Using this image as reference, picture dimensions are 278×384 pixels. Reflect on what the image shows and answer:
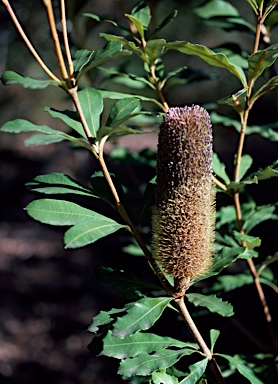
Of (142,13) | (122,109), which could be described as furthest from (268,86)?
(142,13)

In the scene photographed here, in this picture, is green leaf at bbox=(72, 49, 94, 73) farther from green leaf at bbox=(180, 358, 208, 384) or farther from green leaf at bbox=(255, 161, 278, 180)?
green leaf at bbox=(180, 358, 208, 384)

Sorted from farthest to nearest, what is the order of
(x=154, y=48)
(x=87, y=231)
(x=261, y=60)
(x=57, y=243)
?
1. (x=57, y=243)
2. (x=154, y=48)
3. (x=261, y=60)
4. (x=87, y=231)

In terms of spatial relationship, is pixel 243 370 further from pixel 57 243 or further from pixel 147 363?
pixel 57 243

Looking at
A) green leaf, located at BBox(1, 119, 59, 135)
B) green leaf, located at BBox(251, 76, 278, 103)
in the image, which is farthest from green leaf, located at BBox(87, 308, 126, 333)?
green leaf, located at BBox(251, 76, 278, 103)

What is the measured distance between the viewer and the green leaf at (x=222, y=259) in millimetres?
1070

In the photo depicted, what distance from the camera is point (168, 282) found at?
1.13 metres

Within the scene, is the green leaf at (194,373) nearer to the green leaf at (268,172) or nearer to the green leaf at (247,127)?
the green leaf at (268,172)

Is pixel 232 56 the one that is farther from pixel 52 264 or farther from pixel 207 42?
pixel 207 42

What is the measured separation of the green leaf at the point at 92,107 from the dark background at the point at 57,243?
0.58 metres

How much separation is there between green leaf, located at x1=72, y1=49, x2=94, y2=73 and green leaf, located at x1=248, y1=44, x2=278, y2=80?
0.92ft

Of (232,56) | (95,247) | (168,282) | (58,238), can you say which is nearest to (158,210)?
(168,282)

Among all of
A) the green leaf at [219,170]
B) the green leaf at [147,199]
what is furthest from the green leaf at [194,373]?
the green leaf at [219,170]

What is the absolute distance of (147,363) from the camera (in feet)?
3.45

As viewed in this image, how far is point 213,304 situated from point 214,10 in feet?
2.79
